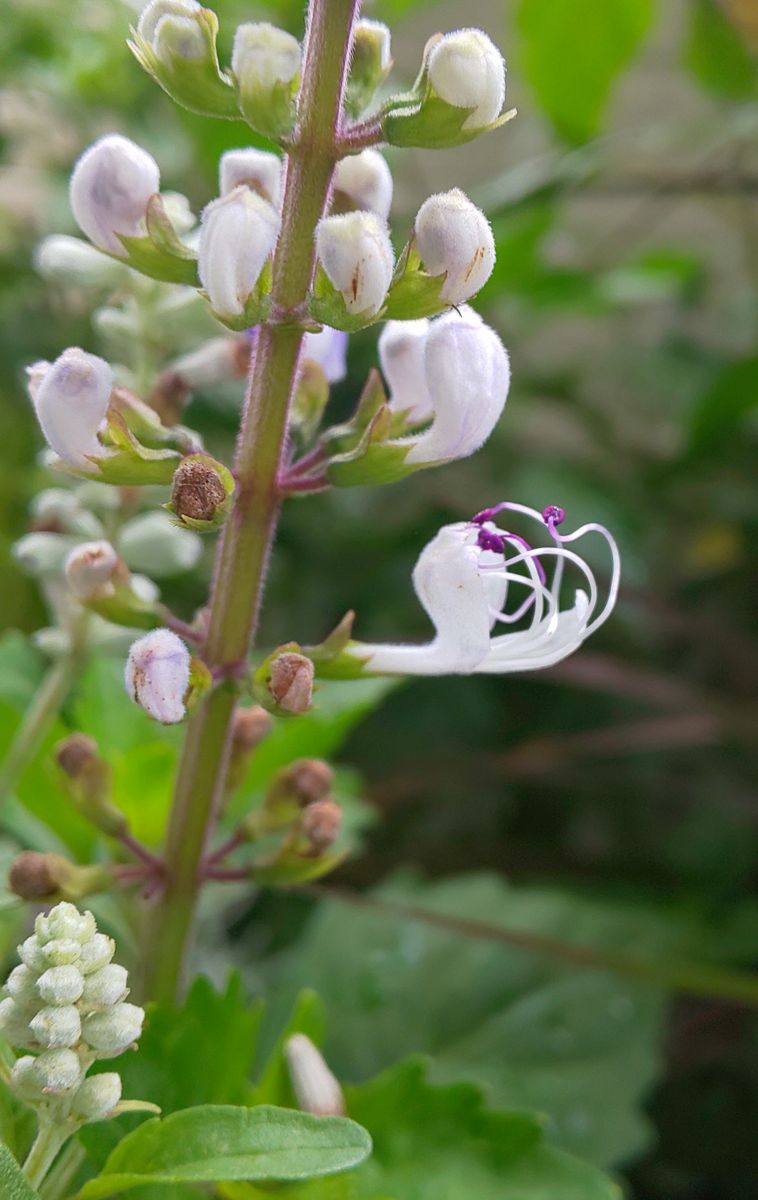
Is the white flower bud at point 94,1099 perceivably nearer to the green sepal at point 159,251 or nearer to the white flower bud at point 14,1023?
the white flower bud at point 14,1023

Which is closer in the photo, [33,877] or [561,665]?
[33,877]

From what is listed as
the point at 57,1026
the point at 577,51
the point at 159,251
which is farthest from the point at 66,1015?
the point at 577,51

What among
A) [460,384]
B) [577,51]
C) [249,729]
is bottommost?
[249,729]

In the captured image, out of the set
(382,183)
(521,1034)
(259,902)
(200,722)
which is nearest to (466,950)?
(521,1034)

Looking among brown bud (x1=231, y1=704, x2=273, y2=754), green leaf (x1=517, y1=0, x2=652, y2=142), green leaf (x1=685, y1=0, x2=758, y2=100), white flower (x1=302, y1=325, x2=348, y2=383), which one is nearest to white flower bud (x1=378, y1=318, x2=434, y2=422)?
white flower (x1=302, y1=325, x2=348, y2=383)

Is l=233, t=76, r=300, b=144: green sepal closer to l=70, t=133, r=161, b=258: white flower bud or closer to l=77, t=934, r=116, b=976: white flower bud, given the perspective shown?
l=70, t=133, r=161, b=258: white flower bud

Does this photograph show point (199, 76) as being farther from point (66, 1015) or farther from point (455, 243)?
point (66, 1015)

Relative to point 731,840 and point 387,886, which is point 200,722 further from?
point 731,840
